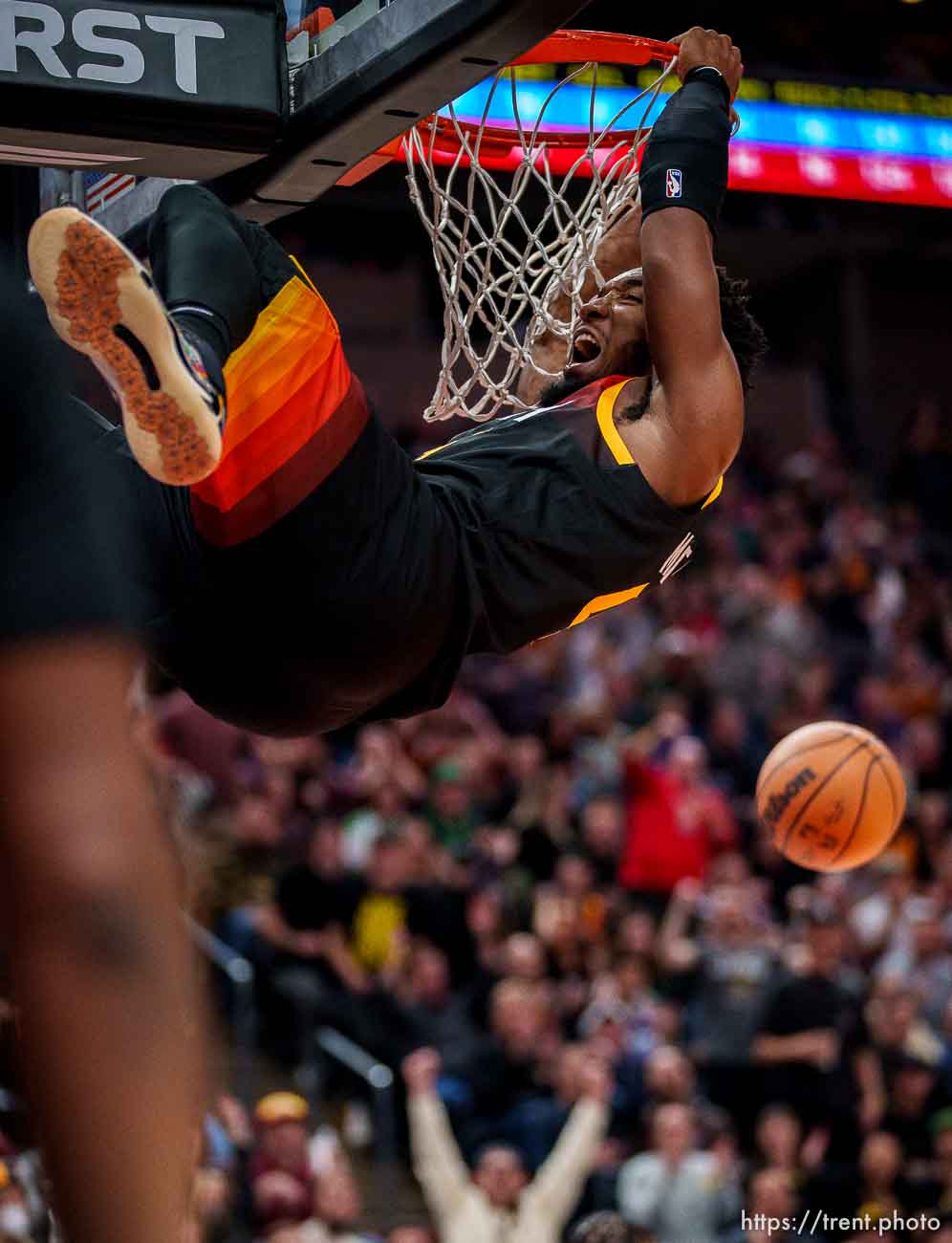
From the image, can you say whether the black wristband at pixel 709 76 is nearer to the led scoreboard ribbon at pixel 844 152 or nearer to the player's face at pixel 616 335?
the player's face at pixel 616 335

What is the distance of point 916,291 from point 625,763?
827 cm

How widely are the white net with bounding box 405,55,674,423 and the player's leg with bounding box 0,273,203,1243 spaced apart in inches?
106

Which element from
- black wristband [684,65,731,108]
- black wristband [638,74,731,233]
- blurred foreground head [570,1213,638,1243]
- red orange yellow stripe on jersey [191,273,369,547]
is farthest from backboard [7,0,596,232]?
blurred foreground head [570,1213,638,1243]

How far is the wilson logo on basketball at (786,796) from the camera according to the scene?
5.30 m

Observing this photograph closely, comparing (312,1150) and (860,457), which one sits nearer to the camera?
(312,1150)

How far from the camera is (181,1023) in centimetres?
89

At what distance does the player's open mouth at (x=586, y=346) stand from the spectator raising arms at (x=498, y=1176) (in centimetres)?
446

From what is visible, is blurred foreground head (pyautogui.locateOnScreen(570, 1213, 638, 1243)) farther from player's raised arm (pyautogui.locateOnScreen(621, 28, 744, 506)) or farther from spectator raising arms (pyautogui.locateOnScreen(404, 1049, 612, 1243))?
player's raised arm (pyautogui.locateOnScreen(621, 28, 744, 506))

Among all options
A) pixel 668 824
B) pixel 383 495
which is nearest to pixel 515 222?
pixel 383 495

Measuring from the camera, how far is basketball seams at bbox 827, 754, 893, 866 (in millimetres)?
5266

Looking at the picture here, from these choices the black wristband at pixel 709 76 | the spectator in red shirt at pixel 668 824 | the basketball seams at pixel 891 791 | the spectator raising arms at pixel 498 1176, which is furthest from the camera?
the spectator in red shirt at pixel 668 824

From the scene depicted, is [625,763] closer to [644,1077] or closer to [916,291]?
[644,1077]

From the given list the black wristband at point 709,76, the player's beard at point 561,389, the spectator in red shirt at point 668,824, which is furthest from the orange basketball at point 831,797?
the spectator in red shirt at point 668,824

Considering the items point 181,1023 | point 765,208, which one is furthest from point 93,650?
point 765,208
